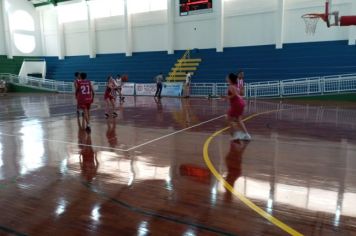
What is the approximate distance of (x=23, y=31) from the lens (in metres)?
33.6

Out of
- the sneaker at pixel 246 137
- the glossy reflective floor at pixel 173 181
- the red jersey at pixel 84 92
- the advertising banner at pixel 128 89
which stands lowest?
the glossy reflective floor at pixel 173 181

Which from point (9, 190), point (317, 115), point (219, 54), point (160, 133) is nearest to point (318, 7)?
point (219, 54)

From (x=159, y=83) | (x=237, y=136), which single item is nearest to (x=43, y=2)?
(x=159, y=83)

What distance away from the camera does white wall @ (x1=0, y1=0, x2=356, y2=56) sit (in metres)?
21.3

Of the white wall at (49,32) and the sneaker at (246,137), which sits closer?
the sneaker at (246,137)

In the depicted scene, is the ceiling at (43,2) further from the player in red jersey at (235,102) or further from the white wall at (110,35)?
the player in red jersey at (235,102)

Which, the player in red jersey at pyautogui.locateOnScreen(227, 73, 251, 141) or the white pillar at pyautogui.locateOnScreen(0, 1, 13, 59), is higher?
the white pillar at pyautogui.locateOnScreen(0, 1, 13, 59)

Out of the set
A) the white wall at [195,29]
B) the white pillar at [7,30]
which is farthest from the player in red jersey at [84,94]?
the white pillar at [7,30]

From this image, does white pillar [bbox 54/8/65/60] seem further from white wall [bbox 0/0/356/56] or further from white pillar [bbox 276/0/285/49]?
white pillar [bbox 276/0/285/49]

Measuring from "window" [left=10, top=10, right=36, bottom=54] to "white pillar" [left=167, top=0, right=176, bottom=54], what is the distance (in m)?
17.0

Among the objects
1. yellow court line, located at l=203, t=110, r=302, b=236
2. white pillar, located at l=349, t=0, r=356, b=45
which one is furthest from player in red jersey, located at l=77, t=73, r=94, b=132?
white pillar, located at l=349, t=0, r=356, b=45

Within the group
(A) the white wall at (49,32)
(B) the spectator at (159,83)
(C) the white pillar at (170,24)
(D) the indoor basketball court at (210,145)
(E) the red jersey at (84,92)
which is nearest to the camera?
(D) the indoor basketball court at (210,145)

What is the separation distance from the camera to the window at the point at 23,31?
1287 inches

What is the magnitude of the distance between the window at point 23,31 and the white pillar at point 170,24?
1701cm
